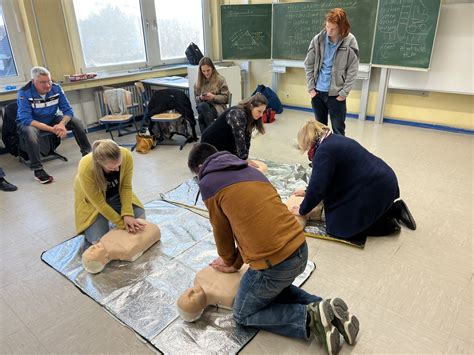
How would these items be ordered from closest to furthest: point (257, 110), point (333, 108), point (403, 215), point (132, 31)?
1. point (403, 215)
2. point (257, 110)
3. point (333, 108)
4. point (132, 31)

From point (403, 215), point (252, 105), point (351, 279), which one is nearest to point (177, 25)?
point (252, 105)

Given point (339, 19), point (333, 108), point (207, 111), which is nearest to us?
point (339, 19)

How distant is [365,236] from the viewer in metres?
2.34

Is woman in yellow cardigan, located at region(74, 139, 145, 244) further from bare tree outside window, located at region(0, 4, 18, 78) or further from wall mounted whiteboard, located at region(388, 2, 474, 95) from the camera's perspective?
wall mounted whiteboard, located at region(388, 2, 474, 95)

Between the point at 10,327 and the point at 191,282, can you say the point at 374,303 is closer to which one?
the point at 191,282

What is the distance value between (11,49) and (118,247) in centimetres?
326

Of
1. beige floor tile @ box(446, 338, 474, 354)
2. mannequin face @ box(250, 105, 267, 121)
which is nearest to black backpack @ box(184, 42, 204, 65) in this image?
mannequin face @ box(250, 105, 267, 121)

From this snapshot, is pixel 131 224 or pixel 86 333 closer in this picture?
pixel 86 333

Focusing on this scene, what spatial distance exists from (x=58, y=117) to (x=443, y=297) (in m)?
3.76

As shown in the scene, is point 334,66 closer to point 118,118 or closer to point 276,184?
point 276,184

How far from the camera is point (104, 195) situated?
219 centimetres

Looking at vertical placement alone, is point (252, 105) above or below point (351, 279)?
above

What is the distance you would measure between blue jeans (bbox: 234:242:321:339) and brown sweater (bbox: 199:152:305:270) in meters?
0.06

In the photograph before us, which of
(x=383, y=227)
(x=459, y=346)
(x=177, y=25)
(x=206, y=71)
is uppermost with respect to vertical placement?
(x=177, y=25)
